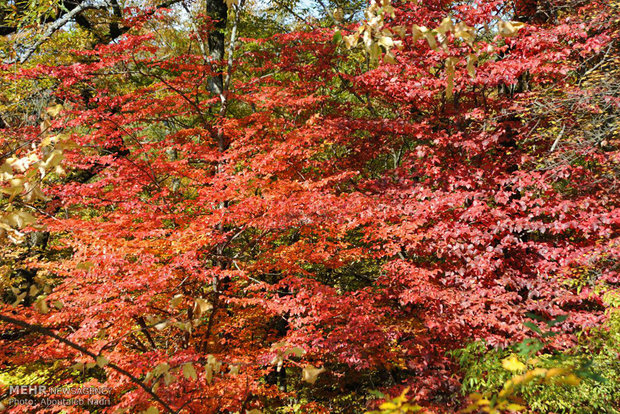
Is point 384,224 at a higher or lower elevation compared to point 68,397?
higher

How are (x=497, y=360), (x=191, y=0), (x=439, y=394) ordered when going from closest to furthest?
1. (x=497, y=360)
2. (x=439, y=394)
3. (x=191, y=0)

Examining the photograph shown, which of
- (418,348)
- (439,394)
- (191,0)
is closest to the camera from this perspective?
(439,394)

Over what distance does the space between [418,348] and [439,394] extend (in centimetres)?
76

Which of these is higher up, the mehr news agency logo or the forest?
the forest

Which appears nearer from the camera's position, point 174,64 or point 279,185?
point 279,185

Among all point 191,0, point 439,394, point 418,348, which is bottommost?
point 439,394

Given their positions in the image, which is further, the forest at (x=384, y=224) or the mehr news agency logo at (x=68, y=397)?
the forest at (x=384, y=224)

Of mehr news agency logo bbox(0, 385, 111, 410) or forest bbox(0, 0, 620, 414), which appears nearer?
mehr news agency logo bbox(0, 385, 111, 410)

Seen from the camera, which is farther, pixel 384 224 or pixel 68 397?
pixel 384 224

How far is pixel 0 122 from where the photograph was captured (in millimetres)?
8133

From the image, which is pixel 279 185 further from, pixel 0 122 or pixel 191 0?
pixel 0 122

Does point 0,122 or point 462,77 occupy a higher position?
point 462,77

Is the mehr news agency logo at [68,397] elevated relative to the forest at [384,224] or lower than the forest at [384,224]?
lower

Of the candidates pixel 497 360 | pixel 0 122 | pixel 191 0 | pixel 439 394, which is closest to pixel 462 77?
pixel 497 360
